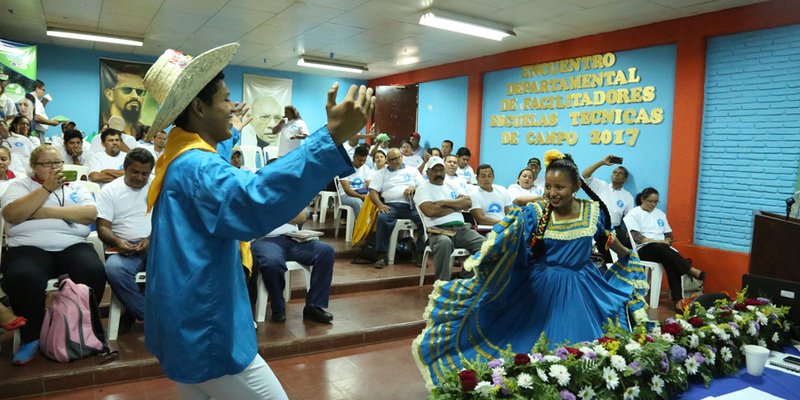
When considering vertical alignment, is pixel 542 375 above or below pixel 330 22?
below

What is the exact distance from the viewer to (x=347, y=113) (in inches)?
44.3

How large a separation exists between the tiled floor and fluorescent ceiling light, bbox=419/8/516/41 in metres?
4.36

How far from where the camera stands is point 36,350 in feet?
11.6

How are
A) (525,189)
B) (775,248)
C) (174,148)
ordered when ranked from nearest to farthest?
(174,148) → (775,248) → (525,189)

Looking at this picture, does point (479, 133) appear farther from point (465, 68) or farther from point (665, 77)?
point (665, 77)

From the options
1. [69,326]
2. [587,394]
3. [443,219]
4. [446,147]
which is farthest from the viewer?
[446,147]

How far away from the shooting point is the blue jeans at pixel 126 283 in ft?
12.5

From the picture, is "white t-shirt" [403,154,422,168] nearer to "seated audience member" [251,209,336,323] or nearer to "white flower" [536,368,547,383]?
"seated audience member" [251,209,336,323]

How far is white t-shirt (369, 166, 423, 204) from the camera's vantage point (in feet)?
21.9

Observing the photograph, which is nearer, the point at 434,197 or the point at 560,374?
the point at 560,374

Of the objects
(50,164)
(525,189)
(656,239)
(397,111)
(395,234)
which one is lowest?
(395,234)

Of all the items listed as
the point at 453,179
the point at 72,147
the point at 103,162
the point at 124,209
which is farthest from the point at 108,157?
the point at 453,179

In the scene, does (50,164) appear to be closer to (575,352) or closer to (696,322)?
(575,352)

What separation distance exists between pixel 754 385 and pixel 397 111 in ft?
33.6
